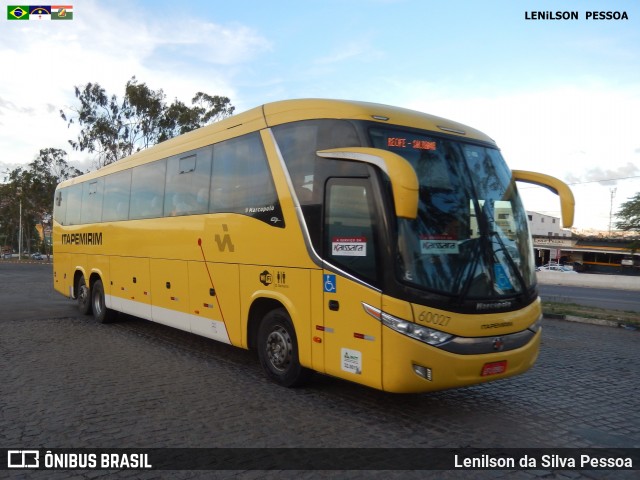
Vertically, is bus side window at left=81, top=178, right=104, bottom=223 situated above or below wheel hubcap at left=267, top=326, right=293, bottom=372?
above

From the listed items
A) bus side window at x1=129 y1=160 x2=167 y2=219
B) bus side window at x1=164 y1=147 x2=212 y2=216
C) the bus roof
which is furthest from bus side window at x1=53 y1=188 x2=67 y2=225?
the bus roof

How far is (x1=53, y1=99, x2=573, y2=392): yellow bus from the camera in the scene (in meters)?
5.21

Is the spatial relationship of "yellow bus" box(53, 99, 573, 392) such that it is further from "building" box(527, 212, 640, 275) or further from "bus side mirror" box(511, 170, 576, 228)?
"building" box(527, 212, 640, 275)

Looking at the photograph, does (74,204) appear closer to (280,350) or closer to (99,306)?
(99,306)

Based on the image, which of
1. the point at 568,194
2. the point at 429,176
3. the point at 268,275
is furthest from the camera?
the point at 268,275

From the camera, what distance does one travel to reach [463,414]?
19.1 ft

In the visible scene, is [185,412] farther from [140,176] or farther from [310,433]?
[140,176]

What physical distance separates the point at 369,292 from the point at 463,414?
5.87ft

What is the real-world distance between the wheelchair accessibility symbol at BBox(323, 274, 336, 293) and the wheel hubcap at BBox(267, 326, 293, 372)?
1.10 m

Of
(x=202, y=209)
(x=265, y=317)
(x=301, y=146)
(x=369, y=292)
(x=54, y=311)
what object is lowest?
(x=54, y=311)

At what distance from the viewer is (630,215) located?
1690 inches

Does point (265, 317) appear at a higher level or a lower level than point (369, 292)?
lower

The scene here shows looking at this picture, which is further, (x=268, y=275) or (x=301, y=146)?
(x=268, y=275)

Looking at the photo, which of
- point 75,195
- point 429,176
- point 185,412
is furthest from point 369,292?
point 75,195
